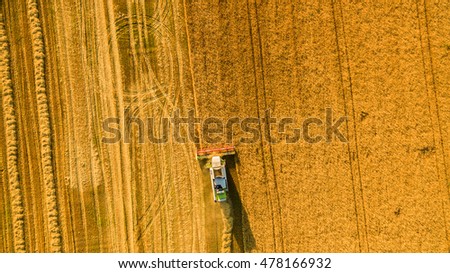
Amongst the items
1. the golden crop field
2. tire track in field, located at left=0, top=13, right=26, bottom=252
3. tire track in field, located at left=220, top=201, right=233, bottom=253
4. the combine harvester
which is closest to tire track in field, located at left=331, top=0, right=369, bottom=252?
the golden crop field

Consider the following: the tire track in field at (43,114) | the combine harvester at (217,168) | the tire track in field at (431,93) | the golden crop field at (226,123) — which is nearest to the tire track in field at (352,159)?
the golden crop field at (226,123)

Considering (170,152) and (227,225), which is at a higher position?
(170,152)

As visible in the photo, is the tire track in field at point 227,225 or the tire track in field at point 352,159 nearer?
the tire track in field at point 352,159

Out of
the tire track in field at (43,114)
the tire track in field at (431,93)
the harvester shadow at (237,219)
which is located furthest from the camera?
the harvester shadow at (237,219)

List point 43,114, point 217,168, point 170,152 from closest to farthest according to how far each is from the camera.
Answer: point 217,168, point 43,114, point 170,152

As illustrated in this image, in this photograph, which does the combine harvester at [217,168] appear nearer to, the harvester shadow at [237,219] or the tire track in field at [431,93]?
the harvester shadow at [237,219]

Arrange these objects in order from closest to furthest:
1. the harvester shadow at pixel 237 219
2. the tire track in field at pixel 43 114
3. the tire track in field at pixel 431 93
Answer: the tire track in field at pixel 431 93 < the tire track in field at pixel 43 114 < the harvester shadow at pixel 237 219

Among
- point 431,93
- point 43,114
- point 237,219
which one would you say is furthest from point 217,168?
point 431,93

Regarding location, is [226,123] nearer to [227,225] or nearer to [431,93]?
[227,225]
